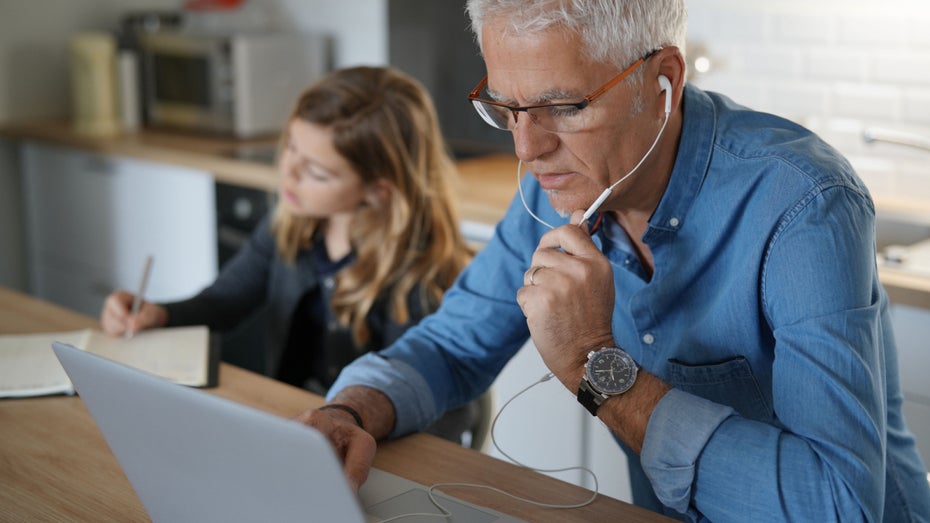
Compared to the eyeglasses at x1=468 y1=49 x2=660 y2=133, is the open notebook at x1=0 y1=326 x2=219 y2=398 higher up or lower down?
lower down

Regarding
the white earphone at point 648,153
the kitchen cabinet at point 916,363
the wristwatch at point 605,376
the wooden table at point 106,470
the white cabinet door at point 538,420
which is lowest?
the white cabinet door at point 538,420

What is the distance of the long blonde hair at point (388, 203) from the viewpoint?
6.33 feet

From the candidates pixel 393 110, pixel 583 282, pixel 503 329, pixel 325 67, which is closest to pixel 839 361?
pixel 583 282

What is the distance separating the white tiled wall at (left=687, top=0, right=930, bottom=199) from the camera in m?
2.45

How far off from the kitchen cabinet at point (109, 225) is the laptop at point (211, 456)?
83.8 inches

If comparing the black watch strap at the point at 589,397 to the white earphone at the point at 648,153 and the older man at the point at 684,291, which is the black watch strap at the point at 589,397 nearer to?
the older man at the point at 684,291

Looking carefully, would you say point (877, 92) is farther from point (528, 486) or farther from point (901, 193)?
point (528, 486)

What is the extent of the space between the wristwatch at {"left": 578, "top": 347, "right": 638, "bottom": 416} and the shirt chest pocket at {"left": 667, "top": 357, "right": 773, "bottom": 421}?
0.16 meters

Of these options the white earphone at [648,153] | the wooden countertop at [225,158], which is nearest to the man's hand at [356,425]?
the white earphone at [648,153]

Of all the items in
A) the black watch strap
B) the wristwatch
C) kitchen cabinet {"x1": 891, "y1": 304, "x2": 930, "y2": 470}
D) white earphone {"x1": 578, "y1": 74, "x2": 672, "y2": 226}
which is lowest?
kitchen cabinet {"x1": 891, "y1": 304, "x2": 930, "y2": 470}

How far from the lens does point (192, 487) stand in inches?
36.3

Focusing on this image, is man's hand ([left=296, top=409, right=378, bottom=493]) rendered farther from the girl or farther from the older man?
→ the girl

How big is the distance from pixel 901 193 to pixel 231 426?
2098mm

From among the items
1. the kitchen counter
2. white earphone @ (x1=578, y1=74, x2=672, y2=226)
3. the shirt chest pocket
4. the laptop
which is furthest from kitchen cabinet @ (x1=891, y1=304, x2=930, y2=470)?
the laptop
